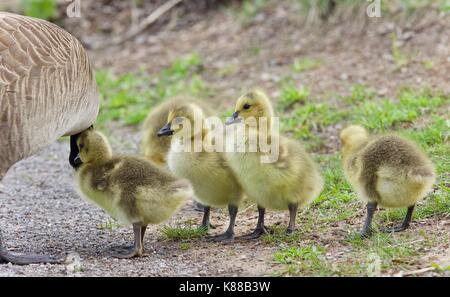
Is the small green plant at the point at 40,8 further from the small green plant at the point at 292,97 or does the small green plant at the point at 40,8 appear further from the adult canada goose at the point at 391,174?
the adult canada goose at the point at 391,174

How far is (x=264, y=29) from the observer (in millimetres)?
11539

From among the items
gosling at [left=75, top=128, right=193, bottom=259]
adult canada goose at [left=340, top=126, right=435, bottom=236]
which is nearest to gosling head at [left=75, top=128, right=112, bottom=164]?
gosling at [left=75, top=128, right=193, bottom=259]

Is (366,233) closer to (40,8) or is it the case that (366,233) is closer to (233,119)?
(233,119)

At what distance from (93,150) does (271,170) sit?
1249 millimetres

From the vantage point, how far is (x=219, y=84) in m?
10.3

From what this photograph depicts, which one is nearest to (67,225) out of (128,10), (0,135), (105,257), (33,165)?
(105,257)

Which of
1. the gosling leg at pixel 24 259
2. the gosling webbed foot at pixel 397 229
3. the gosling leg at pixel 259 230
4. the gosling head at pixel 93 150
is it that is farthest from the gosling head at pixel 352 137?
the gosling leg at pixel 24 259

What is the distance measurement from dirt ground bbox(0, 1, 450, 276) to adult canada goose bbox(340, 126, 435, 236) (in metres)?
→ 0.34

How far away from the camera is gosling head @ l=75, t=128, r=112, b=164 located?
18.6ft

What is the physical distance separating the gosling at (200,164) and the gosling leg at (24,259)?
1090mm

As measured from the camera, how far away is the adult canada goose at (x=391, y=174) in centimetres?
533
